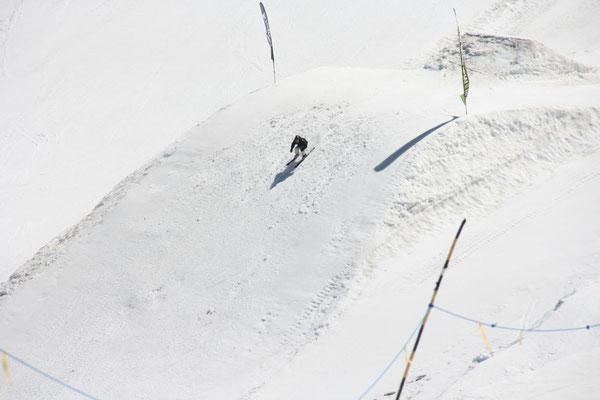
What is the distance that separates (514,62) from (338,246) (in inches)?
401

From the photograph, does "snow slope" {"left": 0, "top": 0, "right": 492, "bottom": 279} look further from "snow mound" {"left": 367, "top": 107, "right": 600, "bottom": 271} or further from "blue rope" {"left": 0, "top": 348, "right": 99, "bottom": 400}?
"snow mound" {"left": 367, "top": 107, "right": 600, "bottom": 271}

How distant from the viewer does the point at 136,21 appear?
1390 inches

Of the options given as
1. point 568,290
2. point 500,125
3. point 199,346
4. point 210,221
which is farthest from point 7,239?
point 568,290

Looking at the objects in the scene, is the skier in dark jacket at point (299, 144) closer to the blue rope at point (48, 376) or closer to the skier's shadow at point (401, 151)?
the skier's shadow at point (401, 151)

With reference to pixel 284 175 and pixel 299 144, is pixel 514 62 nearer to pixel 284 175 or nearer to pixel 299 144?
pixel 299 144

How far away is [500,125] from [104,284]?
36.9ft

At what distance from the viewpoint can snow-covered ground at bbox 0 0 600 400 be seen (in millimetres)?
13133

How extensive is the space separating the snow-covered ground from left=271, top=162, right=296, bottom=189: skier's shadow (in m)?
0.10

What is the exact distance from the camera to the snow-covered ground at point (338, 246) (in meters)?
13.1

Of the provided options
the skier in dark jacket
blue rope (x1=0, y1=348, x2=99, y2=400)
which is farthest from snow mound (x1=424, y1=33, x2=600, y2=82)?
blue rope (x1=0, y1=348, x2=99, y2=400)

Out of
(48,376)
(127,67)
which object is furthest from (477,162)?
(127,67)

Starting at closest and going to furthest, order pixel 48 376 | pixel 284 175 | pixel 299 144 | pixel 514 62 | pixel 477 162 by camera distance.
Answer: pixel 48 376, pixel 477 162, pixel 299 144, pixel 284 175, pixel 514 62

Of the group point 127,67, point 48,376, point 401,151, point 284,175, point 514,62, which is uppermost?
point 127,67

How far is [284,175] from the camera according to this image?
741 inches
